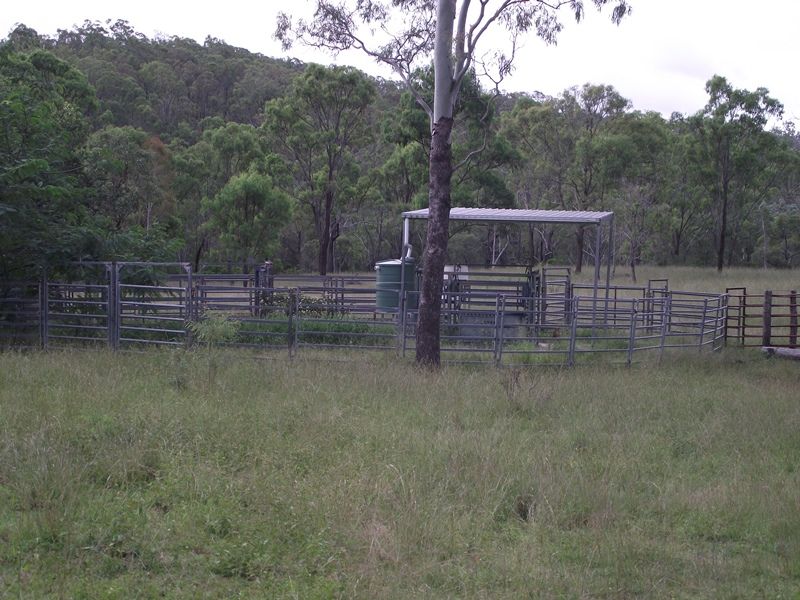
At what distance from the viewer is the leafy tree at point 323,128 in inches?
1649

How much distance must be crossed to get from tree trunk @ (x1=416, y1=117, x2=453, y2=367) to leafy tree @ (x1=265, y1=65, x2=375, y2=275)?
91.1 ft

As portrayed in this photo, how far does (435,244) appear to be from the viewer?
46.3 ft

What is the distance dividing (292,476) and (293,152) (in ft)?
127

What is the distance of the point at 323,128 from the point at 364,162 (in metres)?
10.8

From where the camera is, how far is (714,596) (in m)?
5.28

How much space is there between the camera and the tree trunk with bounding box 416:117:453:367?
14.0 metres

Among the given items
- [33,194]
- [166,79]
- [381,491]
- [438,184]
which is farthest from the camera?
[166,79]

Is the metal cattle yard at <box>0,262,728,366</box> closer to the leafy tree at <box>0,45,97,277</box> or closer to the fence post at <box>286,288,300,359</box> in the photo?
the fence post at <box>286,288,300,359</box>

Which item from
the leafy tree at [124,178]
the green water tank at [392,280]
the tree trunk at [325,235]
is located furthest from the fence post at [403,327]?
the tree trunk at [325,235]

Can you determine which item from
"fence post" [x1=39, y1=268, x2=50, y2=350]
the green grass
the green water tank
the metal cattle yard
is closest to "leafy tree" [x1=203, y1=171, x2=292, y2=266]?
the green water tank

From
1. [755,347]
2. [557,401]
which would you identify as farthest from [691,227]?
[557,401]

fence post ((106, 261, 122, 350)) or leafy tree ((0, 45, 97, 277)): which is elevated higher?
leafy tree ((0, 45, 97, 277))

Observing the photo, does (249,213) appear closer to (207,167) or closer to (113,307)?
(207,167)

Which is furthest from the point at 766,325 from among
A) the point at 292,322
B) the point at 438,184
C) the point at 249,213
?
the point at 249,213
